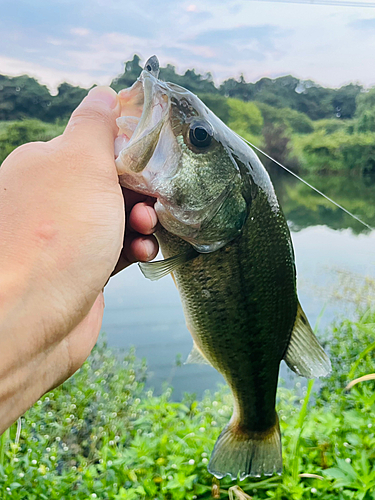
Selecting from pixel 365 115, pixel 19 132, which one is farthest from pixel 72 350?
pixel 365 115

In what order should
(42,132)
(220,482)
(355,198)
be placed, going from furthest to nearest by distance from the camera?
(355,198), (42,132), (220,482)

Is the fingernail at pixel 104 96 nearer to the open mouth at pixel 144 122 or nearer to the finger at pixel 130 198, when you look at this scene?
the open mouth at pixel 144 122

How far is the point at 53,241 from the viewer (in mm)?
792

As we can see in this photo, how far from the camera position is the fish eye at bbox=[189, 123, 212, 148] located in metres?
0.89

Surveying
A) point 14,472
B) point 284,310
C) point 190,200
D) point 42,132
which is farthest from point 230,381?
point 42,132

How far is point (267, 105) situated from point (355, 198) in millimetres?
3053

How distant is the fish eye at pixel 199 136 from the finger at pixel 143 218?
0.19 m

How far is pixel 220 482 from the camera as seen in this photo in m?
1.68

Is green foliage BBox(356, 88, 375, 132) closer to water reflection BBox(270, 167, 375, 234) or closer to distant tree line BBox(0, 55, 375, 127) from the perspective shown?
water reflection BBox(270, 167, 375, 234)

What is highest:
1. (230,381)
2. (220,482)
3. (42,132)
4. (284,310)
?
(42,132)

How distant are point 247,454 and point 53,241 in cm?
84

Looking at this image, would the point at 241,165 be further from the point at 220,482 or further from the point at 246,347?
the point at 220,482

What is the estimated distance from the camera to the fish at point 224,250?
0.87m

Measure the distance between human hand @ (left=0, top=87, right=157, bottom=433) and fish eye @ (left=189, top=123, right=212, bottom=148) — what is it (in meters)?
0.17
